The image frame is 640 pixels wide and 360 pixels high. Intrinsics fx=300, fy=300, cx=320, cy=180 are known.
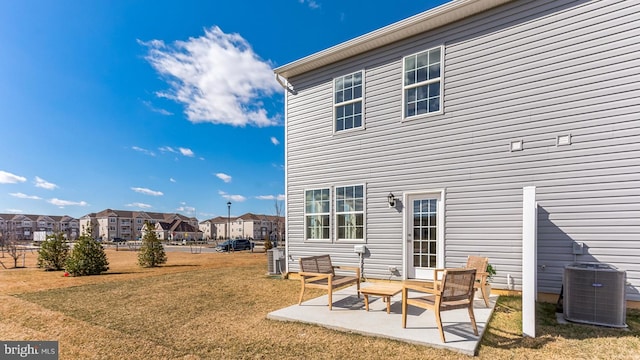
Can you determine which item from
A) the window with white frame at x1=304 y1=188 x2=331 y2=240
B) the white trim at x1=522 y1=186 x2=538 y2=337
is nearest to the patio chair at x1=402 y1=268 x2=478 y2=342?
the white trim at x1=522 y1=186 x2=538 y2=337

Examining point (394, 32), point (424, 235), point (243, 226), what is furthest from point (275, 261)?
point (243, 226)

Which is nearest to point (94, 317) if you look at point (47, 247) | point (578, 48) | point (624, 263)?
point (624, 263)

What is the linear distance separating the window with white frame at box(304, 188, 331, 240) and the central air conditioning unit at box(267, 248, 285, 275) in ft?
4.79

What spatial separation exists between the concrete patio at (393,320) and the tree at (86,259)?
32.3ft

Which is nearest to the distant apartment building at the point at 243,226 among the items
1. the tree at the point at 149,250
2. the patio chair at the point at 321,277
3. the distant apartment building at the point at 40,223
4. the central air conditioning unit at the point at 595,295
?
the distant apartment building at the point at 40,223

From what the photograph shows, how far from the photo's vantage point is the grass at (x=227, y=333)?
130 inches

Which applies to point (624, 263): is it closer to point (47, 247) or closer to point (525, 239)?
point (525, 239)

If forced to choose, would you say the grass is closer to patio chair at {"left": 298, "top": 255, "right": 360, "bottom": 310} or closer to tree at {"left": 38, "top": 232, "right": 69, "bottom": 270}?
patio chair at {"left": 298, "top": 255, "right": 360, "bottom": 310}

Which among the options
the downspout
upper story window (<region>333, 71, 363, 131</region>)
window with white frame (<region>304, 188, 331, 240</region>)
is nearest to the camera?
upper story window (<region>333, 71, 363, 131</region>)

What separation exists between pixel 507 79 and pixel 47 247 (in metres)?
17.3

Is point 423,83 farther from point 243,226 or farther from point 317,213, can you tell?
point 243,226

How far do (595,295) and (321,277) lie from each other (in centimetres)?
391

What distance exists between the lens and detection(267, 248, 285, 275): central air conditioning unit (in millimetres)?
9406

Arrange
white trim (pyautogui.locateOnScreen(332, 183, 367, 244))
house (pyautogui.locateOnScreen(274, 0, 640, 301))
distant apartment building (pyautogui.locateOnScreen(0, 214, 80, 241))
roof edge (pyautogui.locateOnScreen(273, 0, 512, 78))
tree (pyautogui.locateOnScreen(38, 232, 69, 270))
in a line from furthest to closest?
distant apartment building (pyautogui.locateOnScreen(0, 214, 80, 241)), tree (pyautogui.locateOnScreen(38, 232, 69, 270)), white trim (pyautogui.locateOnScreen(332, 183, 367, 244)), roof edge (pyautogui.locateOnScreen(273, 0, 512, 78)), house (pyautogui.locateOnScreen(274, 0, 640, 301))
